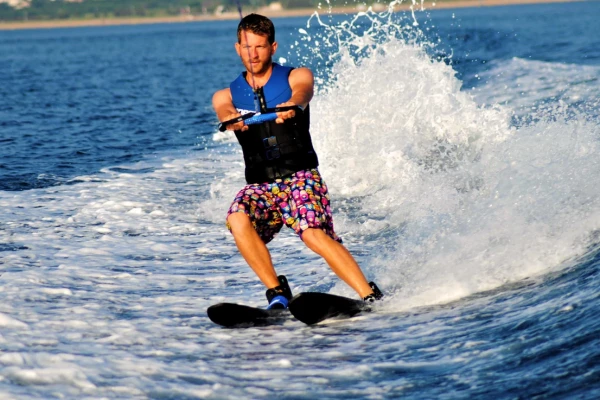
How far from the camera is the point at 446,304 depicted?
18.2 ft

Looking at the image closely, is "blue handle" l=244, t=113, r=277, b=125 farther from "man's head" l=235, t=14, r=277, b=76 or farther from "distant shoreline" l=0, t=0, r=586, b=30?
"distant shoreline" l=0, t=0, r=586, b=30

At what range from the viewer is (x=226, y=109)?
5285mm

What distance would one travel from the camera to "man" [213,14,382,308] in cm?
525

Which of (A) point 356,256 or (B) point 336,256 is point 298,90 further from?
(A) point 356,256

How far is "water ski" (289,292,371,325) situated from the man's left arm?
1049 mm

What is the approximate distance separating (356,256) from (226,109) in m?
2.57

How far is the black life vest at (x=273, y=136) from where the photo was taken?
5320 mm

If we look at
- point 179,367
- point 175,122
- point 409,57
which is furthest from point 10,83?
point 179,367

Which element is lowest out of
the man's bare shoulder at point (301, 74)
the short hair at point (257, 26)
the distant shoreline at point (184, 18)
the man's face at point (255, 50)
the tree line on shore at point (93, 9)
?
the distant shoreline at point (184, 18)

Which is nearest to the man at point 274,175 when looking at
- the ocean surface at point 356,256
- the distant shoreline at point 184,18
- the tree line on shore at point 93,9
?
the ocean surface at point 356,256

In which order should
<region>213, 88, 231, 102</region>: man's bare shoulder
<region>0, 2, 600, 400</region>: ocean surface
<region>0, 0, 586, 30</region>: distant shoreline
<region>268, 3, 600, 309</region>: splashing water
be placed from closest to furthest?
<region>0, 2, 600, 400</region>: ocean surface → <region>213, 88, 231, 102</region>: man's bare shoulder → <region>268, 3, 600, 309</region>: splashing water → <region>0, 0, 586, 30</region>: distant shoreline

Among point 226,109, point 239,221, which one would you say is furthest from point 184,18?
point 239,221

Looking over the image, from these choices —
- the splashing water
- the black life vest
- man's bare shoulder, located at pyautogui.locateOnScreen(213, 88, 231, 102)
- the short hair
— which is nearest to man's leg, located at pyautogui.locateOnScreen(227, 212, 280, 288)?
the black life vest

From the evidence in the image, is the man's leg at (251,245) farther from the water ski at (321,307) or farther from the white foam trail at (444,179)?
the white foam trail at (444,179)
